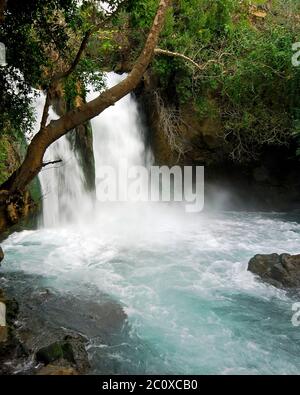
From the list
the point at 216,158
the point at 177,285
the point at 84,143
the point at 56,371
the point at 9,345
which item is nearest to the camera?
the point at 56,371

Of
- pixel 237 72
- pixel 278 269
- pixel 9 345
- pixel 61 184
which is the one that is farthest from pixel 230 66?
pixel 9 345

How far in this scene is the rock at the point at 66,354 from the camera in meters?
5.08

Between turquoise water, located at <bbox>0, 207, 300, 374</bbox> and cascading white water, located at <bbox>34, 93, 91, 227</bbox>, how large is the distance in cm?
41

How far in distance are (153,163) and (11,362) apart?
9739mm

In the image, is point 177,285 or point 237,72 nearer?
point 177,285

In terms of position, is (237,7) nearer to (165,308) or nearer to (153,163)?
(153,163)

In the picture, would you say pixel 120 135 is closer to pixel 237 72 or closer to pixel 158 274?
pixel 237 72

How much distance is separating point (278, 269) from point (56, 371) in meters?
5.00

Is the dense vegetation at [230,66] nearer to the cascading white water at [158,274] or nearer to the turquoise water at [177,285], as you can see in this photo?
the cascading white water at [158,274]

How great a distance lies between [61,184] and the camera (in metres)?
11.5

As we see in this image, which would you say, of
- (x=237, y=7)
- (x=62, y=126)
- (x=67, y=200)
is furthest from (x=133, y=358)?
(x=237, y=7)

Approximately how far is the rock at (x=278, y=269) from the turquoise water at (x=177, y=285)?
227 mm

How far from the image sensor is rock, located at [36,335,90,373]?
508 centimetres
